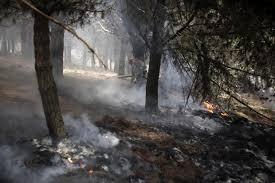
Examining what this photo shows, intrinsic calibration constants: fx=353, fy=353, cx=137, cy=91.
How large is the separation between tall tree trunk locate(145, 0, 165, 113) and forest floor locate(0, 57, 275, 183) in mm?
544

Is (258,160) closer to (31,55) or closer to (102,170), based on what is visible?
(102,170)

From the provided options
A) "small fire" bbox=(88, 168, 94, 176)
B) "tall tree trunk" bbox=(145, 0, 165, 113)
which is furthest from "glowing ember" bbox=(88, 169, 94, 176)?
"tall tree trunk" bbox=(145, 0, 165, 113)

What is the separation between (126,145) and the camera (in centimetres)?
875

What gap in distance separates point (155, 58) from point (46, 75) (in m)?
4.99

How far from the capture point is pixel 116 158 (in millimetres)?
7977

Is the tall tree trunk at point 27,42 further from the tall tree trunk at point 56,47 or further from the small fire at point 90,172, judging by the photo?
the small fire at point 90,172

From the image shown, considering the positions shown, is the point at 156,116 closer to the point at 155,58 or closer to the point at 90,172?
the point at 155,58

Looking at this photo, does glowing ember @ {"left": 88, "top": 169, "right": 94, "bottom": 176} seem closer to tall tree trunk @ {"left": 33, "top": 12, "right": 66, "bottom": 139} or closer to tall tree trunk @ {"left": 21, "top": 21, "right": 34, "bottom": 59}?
tall tree trunk @ {"left": 33, "top": 12, "right": 66, "bottom": 139}

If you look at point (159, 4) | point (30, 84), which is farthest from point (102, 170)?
point (30, 84)

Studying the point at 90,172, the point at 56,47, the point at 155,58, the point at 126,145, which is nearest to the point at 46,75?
the point at 90,172

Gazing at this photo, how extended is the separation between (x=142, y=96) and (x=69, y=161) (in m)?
8.27

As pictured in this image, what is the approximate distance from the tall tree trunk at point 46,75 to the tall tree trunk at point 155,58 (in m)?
4.20

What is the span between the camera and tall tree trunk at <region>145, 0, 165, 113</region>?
10739mm

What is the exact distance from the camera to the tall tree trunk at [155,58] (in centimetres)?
1074
